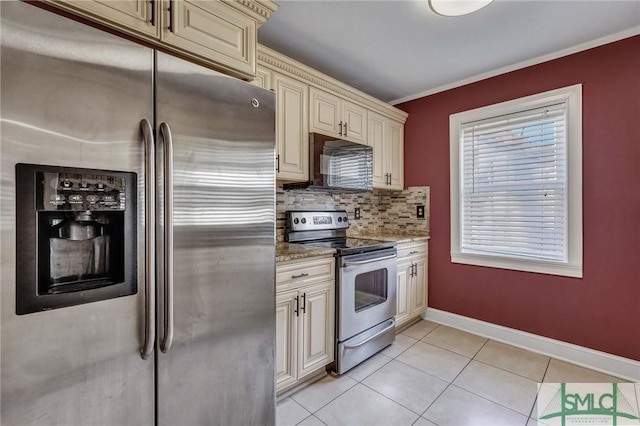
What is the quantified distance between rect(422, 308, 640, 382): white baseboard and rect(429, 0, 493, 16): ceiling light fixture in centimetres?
248

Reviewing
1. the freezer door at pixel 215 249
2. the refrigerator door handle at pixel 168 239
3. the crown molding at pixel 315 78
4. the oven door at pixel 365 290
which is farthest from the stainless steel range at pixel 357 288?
the refrigerator door handle at pixel 168 239

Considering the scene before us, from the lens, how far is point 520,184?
2504 mm

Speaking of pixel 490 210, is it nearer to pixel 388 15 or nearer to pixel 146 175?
pixel 388 15

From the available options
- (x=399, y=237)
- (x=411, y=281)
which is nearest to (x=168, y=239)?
(x=399, y=237)

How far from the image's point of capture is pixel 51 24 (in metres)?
0.82

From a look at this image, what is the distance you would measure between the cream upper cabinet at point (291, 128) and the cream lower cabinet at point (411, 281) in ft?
3.92

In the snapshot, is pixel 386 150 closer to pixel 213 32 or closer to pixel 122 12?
pixel 213 32

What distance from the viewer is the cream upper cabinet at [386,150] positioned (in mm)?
2943

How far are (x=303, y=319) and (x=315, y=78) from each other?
Result: 5.89 ft

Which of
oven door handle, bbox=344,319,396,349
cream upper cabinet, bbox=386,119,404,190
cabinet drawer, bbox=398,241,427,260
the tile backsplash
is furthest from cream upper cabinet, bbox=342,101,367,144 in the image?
oven door handle, bbox=344,319,396,349

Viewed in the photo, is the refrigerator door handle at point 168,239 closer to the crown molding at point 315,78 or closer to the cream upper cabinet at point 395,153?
the crown molding at point 315,78

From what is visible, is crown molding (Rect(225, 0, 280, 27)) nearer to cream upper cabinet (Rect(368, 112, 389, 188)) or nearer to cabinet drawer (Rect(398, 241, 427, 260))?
cream upper cabinet (Rect(368, 112, 389, 188))

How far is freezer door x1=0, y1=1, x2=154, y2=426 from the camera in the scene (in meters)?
0.76

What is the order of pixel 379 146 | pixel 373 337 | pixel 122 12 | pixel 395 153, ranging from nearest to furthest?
pixel 122 12 → pixel 373 337 → pixel 379 146 → pixel 395 153
